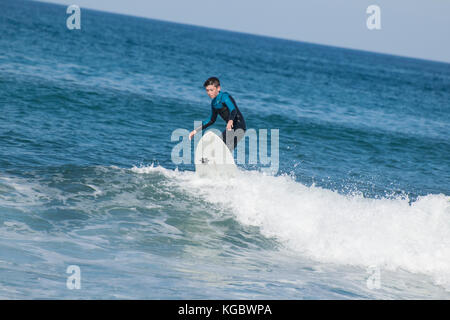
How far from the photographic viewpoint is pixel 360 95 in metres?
44.8

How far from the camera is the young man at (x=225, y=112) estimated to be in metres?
9.51

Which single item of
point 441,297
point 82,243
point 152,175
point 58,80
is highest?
point 58,80

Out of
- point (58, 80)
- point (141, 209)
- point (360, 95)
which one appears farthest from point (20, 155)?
point (360, 95)

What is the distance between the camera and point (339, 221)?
908 centimetres

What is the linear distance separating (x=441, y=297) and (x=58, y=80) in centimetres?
2163

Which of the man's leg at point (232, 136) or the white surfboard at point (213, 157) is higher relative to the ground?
the man's leg at point (232, 136)

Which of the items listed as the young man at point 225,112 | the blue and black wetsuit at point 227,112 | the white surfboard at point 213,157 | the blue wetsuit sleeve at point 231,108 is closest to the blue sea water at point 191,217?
the white surfboard at point 213,157

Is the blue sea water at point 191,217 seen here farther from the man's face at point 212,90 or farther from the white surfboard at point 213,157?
the man's face at point 212,90

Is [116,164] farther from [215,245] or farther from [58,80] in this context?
→ [58,80]

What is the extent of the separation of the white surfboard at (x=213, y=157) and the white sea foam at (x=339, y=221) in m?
0.22

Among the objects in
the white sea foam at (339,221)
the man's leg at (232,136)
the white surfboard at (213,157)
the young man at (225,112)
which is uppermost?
the young man at (225,112)

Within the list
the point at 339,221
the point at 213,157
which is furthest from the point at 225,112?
the point at 339,221
